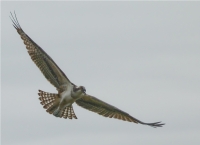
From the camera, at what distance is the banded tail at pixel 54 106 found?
53.2m

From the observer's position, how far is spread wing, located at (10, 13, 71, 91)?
5275 cm

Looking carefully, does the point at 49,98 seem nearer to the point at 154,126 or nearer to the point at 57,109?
the point at 57,109

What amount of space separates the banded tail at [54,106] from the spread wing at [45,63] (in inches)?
20.6

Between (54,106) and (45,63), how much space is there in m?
1.50

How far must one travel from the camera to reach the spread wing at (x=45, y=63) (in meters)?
52.8

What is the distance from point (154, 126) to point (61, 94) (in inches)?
130

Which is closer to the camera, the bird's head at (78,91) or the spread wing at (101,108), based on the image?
the bird's head at (78,91)

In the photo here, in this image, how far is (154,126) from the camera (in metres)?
52.3

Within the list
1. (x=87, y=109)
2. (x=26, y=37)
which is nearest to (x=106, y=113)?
(x=87, y=109)

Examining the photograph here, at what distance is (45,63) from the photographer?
52906mm

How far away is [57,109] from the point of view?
53156mm

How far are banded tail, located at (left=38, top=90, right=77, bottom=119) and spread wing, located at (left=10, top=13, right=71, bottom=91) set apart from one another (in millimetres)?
524

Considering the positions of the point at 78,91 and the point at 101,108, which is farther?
the point at 101,108

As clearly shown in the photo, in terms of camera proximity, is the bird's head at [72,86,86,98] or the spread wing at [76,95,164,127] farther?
the spread wing at [76,95,164,127]
